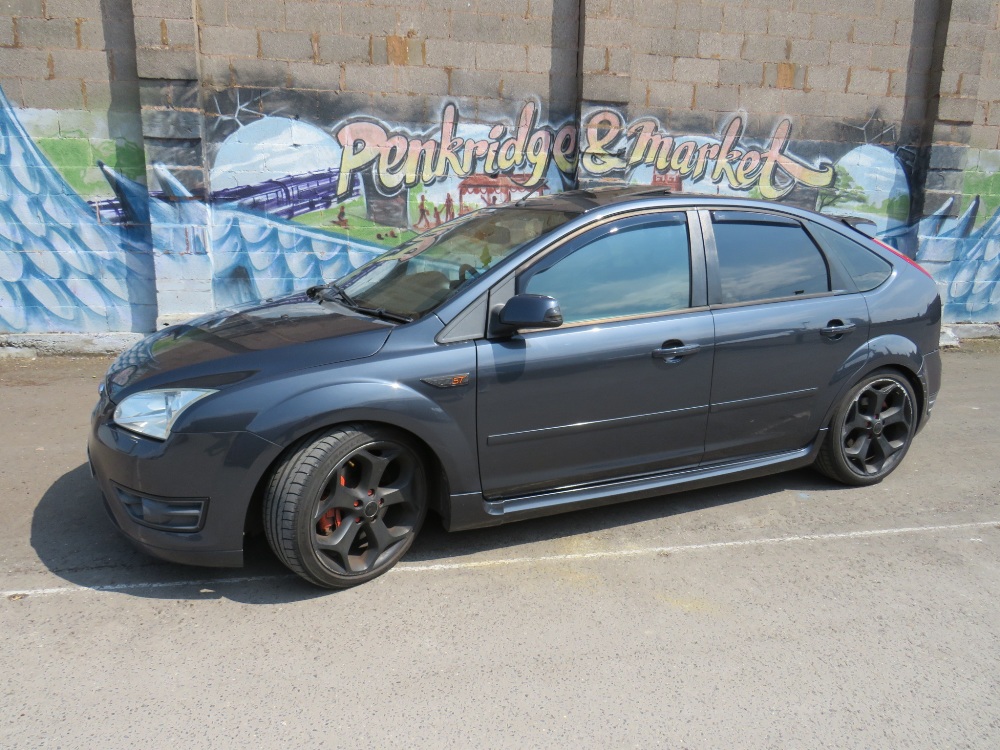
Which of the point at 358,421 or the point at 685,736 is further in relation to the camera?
the point at 358,421

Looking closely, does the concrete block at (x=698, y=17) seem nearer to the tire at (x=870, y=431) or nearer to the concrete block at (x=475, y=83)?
the concrete block at (x=475, y=83)

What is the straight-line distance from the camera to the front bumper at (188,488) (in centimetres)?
324

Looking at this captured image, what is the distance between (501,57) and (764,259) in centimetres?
477

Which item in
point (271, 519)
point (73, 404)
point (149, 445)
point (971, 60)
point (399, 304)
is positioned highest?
point (971, 60)

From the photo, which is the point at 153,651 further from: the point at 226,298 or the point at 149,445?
the point at 226,298

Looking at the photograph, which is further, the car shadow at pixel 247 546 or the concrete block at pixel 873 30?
the concrete block at pixel 873 30

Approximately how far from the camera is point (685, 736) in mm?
2670

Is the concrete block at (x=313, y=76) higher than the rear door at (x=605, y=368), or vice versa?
the concrete block at (x=313, y=76)

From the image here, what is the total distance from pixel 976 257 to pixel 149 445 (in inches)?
386

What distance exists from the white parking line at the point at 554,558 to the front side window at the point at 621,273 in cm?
113

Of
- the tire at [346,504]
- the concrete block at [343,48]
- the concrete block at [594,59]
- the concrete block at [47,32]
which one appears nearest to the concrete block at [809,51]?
the concrete block at [594,59]

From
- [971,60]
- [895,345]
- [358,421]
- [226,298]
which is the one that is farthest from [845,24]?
[358,421]

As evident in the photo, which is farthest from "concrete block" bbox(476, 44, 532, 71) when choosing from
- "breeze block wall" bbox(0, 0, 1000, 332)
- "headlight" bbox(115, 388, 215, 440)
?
"headlight" bbox(115, 388, 215, 440)

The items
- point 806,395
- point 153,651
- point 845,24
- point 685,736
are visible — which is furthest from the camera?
point 845,24
